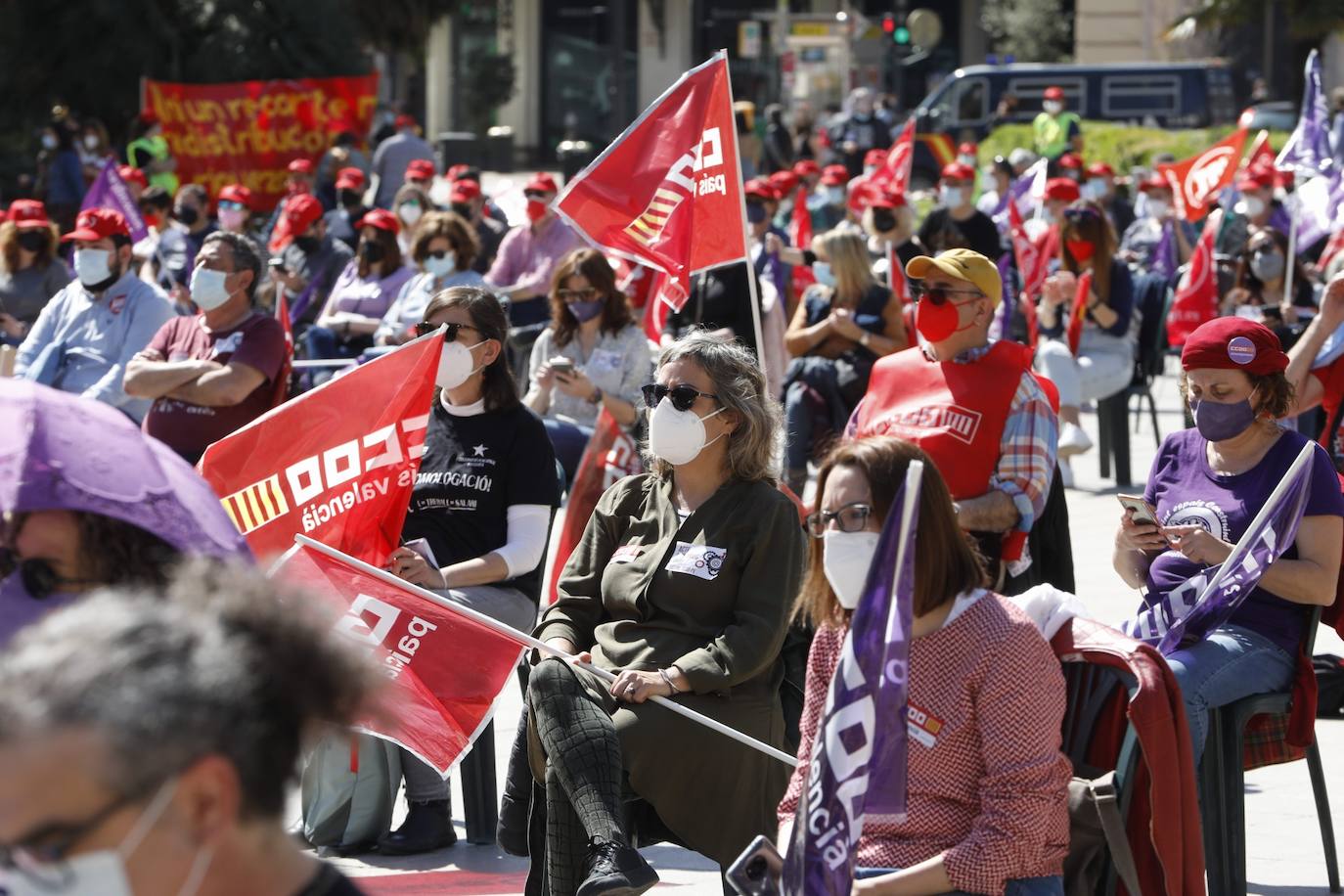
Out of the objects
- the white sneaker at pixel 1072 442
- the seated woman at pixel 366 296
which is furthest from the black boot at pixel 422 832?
the seated woman at pixel 366 296

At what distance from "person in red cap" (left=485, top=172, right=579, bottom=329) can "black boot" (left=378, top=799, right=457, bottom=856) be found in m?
7.36

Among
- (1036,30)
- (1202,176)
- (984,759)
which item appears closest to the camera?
(984,759)

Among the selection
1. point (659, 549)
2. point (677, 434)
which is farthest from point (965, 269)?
point (659, 549)

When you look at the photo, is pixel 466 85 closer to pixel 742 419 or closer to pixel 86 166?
pixel 86 166

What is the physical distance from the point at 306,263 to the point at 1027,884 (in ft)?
34.0

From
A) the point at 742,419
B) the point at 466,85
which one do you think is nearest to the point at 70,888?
the point at 742,419

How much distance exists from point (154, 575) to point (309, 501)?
2570 millimetres

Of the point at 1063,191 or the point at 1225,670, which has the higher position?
the point at 1063,191

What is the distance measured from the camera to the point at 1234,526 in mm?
4879

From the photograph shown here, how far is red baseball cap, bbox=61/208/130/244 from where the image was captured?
8.73 m

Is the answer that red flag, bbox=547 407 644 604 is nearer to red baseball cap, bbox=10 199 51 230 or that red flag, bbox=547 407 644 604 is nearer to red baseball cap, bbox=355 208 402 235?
red baseball cap, bbox=355 208 402 235

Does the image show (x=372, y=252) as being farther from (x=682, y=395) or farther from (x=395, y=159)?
(x=395, y=159)

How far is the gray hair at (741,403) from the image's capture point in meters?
4.89

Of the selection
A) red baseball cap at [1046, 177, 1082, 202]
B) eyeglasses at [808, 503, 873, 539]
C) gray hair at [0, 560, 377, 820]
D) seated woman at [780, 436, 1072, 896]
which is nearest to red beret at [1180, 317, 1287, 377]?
seated woman at [780, 436, 1072, 896]
